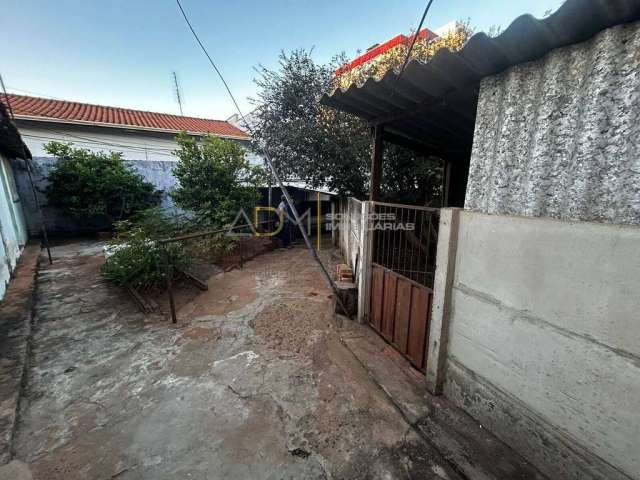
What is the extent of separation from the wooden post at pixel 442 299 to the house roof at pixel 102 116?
12175 mm

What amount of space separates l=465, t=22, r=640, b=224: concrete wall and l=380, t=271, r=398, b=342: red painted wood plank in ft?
4.73

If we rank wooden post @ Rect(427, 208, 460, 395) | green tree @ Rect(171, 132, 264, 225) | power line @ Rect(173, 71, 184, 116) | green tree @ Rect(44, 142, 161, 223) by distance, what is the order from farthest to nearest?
power line @ Rect(173, 71, 184, 116), green tree @ Rect(44, 142, 161, 223), green tree @ Rect(171, 132, 264, 225), wooden post @ Rect(427, 208, 460, 395)

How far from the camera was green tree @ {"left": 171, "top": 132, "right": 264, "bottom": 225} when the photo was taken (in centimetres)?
717

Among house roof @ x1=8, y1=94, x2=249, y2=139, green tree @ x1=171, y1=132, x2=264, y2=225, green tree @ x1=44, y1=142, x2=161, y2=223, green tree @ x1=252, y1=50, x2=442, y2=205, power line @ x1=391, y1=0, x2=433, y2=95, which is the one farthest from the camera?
house roof @ x1=8, y1=94, x2=249, y2=139

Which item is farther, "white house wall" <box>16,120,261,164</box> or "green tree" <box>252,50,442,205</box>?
"white house wall" <box>16,120,261,164</box>

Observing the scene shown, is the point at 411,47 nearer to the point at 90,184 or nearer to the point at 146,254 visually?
the point at 146,254

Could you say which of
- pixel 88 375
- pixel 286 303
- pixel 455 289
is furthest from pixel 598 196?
pixel 88 375

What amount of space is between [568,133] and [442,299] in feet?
4.76

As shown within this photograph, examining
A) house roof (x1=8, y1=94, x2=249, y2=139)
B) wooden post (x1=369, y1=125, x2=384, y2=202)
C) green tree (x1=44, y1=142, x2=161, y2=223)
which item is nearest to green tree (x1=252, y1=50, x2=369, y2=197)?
wooden post (x1=369, y1=125, x2=384, y2=202)

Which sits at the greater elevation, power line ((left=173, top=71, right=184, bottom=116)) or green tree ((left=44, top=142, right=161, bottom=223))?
power line ((left=173, top=71, right=184, bottom=116))

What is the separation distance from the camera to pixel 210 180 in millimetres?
7281

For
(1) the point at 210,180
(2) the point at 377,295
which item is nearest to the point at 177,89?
(1) the point at 210,180

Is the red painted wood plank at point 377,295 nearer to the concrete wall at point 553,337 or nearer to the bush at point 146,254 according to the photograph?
the concrete wall at point 553,337

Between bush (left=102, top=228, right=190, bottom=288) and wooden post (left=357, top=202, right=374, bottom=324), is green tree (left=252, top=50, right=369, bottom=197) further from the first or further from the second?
bush (left=102, top=228, right=190, bottom=288)
